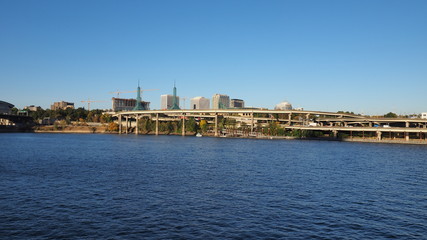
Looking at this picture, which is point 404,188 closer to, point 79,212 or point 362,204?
point 362,204

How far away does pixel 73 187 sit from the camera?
36.5 metres

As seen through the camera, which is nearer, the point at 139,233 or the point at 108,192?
the point at 139,233

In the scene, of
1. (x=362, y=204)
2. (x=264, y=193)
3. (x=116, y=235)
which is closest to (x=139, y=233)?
(x=116, y=235)

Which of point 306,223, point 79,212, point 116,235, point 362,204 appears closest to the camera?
point 116,235

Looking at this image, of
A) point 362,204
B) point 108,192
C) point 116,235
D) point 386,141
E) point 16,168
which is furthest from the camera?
point 386,141

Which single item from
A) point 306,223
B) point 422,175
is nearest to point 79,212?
point 306,223

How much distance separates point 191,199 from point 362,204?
15485 mm

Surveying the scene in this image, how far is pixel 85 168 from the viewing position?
51.6 m

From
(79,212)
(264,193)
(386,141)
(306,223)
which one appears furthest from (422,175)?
(386,141)

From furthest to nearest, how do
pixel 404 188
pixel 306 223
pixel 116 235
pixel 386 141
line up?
1. pixel 386 141
2. pixel 404 188
3. pixel 306 223
4. pixel 116 235

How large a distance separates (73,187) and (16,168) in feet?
62.5

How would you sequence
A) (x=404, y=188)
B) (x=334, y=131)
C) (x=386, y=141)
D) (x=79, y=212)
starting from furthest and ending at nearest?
(x=334, y=131)
(x=386, y=141)
(x=404, y=188)
(x=79, y=212)

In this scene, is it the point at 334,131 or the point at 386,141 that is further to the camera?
the point at 334,131

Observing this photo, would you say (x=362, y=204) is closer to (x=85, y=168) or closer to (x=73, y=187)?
(x=73, y=187)
